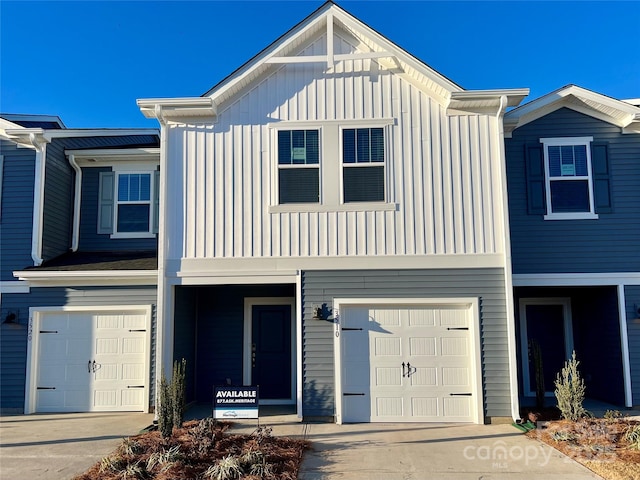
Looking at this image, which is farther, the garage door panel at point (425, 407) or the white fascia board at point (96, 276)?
the white fascia board at point (96, 276)

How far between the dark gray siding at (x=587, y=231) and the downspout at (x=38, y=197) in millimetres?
8915

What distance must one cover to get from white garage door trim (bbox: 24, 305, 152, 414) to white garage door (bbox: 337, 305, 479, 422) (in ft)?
11.7

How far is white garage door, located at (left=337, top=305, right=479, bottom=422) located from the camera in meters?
7.75

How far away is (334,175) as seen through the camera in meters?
8.15

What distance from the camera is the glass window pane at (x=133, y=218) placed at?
1023 cm

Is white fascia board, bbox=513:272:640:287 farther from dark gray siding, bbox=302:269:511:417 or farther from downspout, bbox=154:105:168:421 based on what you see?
downspout, bbox=154:105:168:421

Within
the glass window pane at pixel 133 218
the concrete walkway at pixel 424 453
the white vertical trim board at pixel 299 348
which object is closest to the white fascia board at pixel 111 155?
the glass window pane at pixel 133 218

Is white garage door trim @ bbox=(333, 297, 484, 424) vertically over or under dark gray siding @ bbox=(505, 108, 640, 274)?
under

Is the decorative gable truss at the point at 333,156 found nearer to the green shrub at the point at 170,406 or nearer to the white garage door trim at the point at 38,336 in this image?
the white garage door trim at the point at 38,336

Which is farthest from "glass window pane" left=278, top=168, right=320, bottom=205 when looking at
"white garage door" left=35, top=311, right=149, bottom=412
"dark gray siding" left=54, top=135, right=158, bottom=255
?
"dark gray siding" left=54, top=135, right=158, bottom=255

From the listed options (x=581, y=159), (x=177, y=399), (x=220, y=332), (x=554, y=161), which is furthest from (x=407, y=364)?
(x=581, y=159)

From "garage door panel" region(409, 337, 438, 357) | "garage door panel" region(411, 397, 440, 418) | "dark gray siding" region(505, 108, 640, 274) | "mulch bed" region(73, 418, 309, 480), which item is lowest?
"mulch bed" region(73, 418, 309, 480)

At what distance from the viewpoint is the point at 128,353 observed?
880 cm

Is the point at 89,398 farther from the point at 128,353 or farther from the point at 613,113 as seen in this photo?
the point at 613,113
